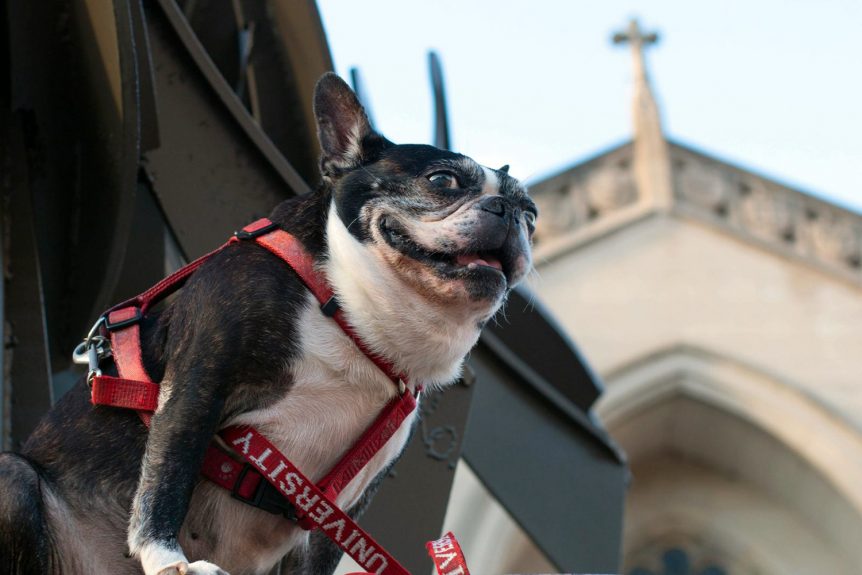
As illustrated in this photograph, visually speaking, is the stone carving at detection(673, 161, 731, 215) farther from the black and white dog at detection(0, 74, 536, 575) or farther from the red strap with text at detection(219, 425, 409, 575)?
the red strap with text at detection(219, 425, 409, 575)

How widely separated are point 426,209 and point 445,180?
0.22 feet

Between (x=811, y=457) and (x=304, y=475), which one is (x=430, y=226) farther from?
(x=811, y=457)

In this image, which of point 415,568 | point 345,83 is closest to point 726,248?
point 415,568

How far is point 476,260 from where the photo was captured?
2029 mm

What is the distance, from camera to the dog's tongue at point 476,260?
2018 millimetres

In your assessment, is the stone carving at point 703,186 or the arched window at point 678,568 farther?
the stone carving at point 703,186

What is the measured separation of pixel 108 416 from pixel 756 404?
9717mm

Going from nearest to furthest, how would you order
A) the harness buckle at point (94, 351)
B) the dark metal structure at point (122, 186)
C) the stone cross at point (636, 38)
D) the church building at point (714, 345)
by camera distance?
the harness buckle at point (94, 351) < the dark metal structure at point (122, 186) < the church building at point (714, 345) < the stone cross at point (636, 38)

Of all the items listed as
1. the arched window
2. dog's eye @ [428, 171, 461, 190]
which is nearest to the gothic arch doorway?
the arched window

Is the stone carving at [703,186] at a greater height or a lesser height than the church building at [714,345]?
greater

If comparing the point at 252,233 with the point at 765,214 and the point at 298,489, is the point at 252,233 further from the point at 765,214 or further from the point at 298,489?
the point at 765,214

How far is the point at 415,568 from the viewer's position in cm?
354

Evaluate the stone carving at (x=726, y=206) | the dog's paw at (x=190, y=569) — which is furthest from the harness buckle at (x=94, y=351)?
the stone carving at (x=726, y=206)

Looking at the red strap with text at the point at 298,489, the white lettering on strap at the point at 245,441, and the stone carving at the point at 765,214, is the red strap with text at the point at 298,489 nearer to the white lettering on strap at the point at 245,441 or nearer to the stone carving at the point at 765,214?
the white lettering on strap at the point at 245,441
